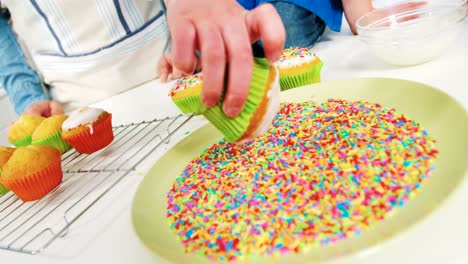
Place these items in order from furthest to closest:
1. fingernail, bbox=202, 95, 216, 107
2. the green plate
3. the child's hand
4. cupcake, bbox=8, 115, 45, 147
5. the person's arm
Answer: the person's arm
the child's hand
cupcake, bbox=8, 115, 45, 147
fingernail, bbox=202, 95, 216, 107
the green plate

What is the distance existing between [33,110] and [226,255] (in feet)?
4.93

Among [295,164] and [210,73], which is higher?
[210,73]

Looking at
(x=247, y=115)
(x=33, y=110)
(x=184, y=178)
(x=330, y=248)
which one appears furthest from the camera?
(x=33, y=110)

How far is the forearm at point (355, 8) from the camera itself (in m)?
1.31

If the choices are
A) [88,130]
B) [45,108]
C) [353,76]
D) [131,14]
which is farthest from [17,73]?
[353,76]

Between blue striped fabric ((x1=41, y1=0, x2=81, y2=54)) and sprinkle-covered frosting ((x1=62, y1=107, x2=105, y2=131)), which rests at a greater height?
blue striped fabric ((x1=41, y1=0, x2=81, y2=54))

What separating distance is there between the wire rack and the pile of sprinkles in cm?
22

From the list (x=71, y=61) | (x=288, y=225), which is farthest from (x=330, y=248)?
(x=71, y=61)

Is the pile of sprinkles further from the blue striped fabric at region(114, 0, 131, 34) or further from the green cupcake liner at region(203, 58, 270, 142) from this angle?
the blue striped fabric at region(114, 0, 131, 34)

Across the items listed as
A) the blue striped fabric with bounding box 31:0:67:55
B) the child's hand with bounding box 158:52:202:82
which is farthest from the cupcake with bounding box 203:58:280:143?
the blue striped fabric with bounding box 31:0:67:55

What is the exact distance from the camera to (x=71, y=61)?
169 centimetres

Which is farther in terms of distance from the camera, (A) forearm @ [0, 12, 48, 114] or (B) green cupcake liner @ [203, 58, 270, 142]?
(A) forearm @ [0, 12, 48, 114]

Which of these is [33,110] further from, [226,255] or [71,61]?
[226,255]

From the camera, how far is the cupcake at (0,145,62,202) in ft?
2.85
